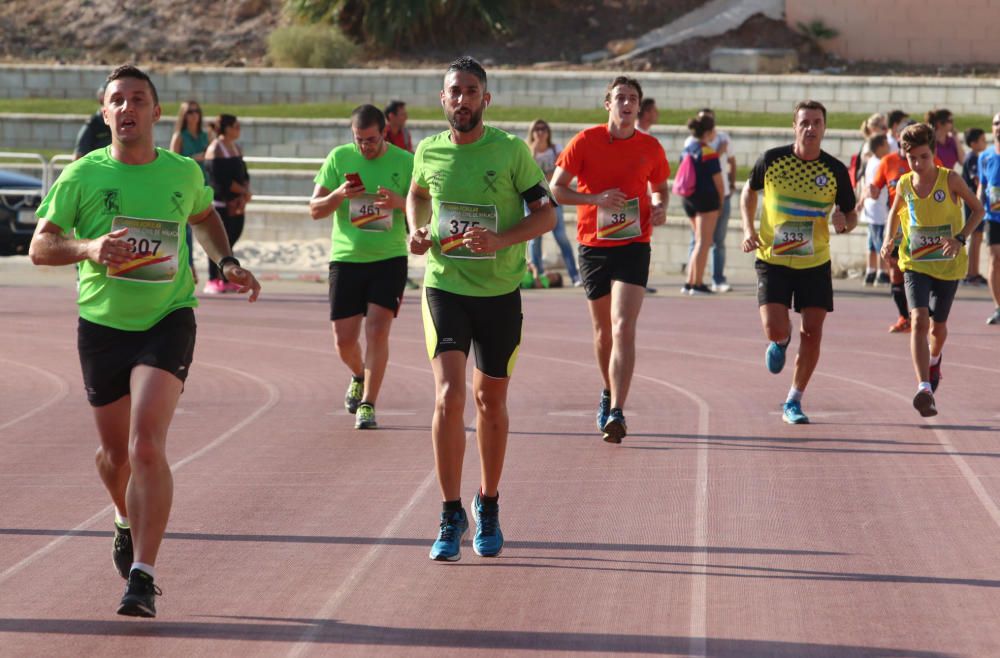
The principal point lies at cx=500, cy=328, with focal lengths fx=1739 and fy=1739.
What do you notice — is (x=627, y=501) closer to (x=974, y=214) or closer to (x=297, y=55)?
(x=974, y=214)

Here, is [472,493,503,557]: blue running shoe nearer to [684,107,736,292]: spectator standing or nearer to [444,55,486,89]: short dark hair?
[444,55,486,89]: short dark hair

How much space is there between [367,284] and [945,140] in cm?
1101

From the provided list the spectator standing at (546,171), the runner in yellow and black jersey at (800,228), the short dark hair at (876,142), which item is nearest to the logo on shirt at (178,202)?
the runner in yellow and black jersey at (800,228)

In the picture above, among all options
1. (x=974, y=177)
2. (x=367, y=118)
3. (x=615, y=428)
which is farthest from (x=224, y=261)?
(x=974, y=177)

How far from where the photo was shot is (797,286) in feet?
36.6

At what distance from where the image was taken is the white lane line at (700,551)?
611cm

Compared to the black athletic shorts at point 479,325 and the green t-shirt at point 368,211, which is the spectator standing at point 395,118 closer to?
the green t-shirt at point 368,211

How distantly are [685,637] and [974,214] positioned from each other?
6.30m

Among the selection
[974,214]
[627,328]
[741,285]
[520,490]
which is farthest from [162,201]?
[741,285]

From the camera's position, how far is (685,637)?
6113 millimetres

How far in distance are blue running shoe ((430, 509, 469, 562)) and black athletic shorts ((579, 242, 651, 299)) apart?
3412 mm

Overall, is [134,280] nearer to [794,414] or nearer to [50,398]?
[794,414]

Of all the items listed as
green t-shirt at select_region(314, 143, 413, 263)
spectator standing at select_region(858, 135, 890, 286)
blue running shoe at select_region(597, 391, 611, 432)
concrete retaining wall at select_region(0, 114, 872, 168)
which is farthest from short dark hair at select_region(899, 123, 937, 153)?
concrete retaining wall at select_region(0, 114, 872, 168)

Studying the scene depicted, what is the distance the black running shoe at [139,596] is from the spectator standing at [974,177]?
13.0m
